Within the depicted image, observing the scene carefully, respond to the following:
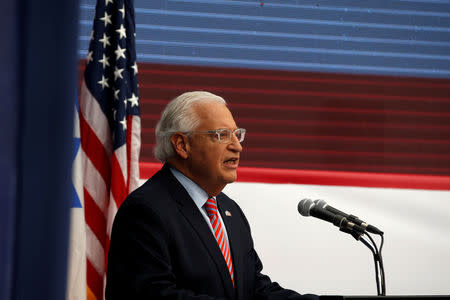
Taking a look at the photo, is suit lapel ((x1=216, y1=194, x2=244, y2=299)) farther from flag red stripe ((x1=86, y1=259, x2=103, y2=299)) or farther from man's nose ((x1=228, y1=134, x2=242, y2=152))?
flag red stripe ((x1=86, y1=259, x2=103, y2=299))

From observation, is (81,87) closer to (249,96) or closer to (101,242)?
(101,242)

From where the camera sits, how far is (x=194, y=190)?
2.14 metres

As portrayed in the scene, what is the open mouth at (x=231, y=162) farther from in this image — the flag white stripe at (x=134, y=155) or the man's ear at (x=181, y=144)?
Result: the flag white stripe at (x=134, y=155)

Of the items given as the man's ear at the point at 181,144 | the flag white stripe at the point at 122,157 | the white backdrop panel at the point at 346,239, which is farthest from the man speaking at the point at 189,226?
the white backdrop panel at the point at 346,239

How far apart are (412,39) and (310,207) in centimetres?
207

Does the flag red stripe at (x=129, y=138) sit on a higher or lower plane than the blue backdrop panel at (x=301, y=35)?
lower

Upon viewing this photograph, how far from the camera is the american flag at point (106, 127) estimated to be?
2.67 metres

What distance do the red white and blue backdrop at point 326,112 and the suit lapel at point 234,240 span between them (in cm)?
77

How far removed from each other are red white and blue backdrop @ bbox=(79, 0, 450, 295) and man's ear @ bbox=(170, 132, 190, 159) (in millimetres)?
914

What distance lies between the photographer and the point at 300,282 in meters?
3.07

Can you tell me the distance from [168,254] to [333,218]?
56 cm

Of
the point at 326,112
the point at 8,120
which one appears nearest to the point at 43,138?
the point at 8,120

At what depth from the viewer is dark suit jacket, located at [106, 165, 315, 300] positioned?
5.85 feet

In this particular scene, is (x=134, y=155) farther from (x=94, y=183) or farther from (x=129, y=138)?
(x=94, y=183)
